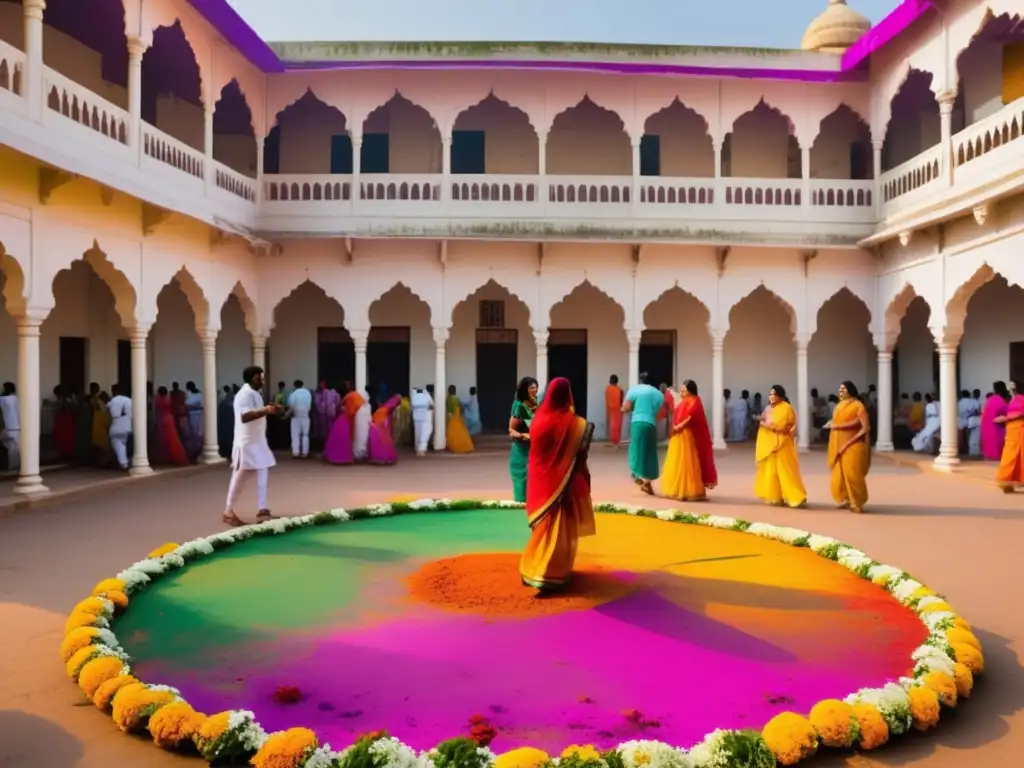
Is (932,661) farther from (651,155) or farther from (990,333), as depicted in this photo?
(651,155)

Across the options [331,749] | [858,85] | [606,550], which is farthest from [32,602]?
[858,85]

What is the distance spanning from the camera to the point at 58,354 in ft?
48.4

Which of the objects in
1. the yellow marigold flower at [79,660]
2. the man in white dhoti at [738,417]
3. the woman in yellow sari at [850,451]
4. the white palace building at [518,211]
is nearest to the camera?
the yellow marigold flower at [79,660]

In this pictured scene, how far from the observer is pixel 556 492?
5.63 metres

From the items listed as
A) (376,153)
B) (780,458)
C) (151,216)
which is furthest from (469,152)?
(780,458)

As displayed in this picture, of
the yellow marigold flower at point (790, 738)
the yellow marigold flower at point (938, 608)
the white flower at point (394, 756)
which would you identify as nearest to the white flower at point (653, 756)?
the yellow marigold flower at point (790, 738)

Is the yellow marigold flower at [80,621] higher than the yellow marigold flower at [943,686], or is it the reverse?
the yellow marigold flower at [80,621]

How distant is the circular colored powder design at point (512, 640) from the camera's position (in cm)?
385

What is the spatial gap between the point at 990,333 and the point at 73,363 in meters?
17.1

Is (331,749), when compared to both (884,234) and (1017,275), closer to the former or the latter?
(1017,275)

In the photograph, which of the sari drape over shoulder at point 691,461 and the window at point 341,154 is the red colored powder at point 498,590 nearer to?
the sari drape over shoulder at point 691,461

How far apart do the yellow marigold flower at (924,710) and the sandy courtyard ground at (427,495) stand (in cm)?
6

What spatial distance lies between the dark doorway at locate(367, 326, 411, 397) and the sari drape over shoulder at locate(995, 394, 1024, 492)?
443 inches

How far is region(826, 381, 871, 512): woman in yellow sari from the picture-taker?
936cm
